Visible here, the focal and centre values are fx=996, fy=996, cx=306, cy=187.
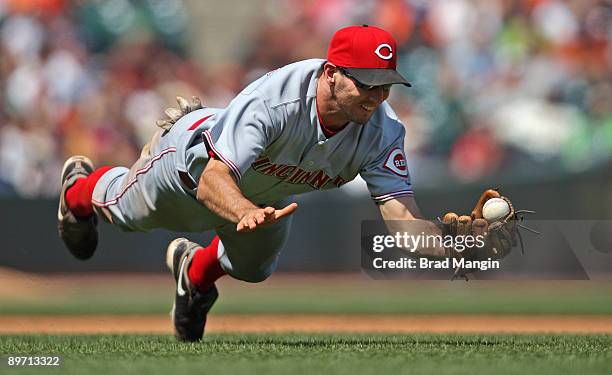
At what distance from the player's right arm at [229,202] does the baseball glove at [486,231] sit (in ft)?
2.54

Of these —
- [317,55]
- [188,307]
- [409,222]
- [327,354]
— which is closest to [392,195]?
[409,222]

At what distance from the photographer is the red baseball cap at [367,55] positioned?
3.60 metres

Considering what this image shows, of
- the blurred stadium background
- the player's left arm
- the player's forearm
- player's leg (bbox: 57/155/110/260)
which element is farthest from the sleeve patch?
the blurred stadium background

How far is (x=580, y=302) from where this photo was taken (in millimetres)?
8242

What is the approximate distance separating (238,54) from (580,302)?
156 inches

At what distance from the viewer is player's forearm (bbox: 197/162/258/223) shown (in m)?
3.29

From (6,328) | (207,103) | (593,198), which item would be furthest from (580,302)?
(6,328)

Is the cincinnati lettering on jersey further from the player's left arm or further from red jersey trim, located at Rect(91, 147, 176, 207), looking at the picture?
red jersey trim, located at Rect(91, 147, 176, 207)

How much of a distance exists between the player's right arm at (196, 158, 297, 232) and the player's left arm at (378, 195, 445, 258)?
69 cm

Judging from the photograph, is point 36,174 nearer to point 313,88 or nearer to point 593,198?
point 593,198

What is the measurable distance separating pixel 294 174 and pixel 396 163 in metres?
0.41

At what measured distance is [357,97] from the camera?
144 inches

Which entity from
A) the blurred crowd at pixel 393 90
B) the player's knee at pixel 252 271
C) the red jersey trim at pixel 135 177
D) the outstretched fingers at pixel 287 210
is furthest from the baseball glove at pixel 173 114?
the blurred crowd at pixel 393 90

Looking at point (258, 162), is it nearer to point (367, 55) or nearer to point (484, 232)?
point (367, 55)
